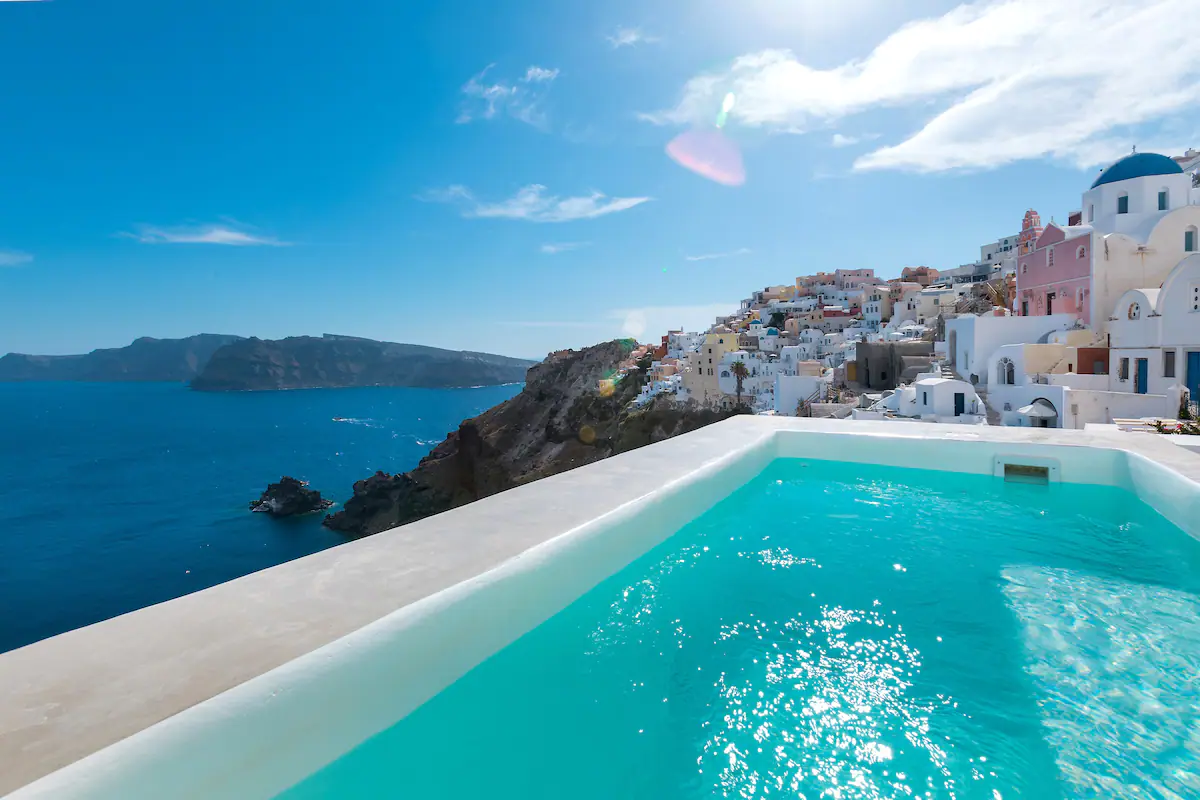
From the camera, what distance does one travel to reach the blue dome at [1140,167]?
69.5ft

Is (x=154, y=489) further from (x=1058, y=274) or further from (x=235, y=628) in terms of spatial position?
(x=1058, y=274)

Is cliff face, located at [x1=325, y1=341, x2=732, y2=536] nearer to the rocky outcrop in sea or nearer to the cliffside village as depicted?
the rocky outcrop in sea

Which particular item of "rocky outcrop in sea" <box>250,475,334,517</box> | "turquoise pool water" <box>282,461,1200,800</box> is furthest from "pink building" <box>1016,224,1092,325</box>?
"rocky outcrop in sea" <box>250,475,334,517</box>

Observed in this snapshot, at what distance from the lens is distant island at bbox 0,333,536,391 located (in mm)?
130750

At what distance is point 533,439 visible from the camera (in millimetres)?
54125

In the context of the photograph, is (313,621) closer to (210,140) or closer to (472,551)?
(472,551)

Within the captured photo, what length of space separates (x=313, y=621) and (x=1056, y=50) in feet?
69.9

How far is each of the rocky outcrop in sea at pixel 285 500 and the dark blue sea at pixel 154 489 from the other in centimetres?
104

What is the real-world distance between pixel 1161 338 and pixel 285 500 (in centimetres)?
4444

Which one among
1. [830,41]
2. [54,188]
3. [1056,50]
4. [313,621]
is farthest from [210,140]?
[313,621]

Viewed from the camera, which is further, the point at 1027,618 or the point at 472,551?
the point at 1027,618

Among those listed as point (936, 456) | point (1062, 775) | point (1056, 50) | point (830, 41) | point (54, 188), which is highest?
point (54, 188)

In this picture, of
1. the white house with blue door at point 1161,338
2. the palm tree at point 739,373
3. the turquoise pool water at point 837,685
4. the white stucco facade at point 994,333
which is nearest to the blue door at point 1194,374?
the white house with blue door at point 1161,338

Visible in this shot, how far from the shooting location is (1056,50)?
15.2 meters
